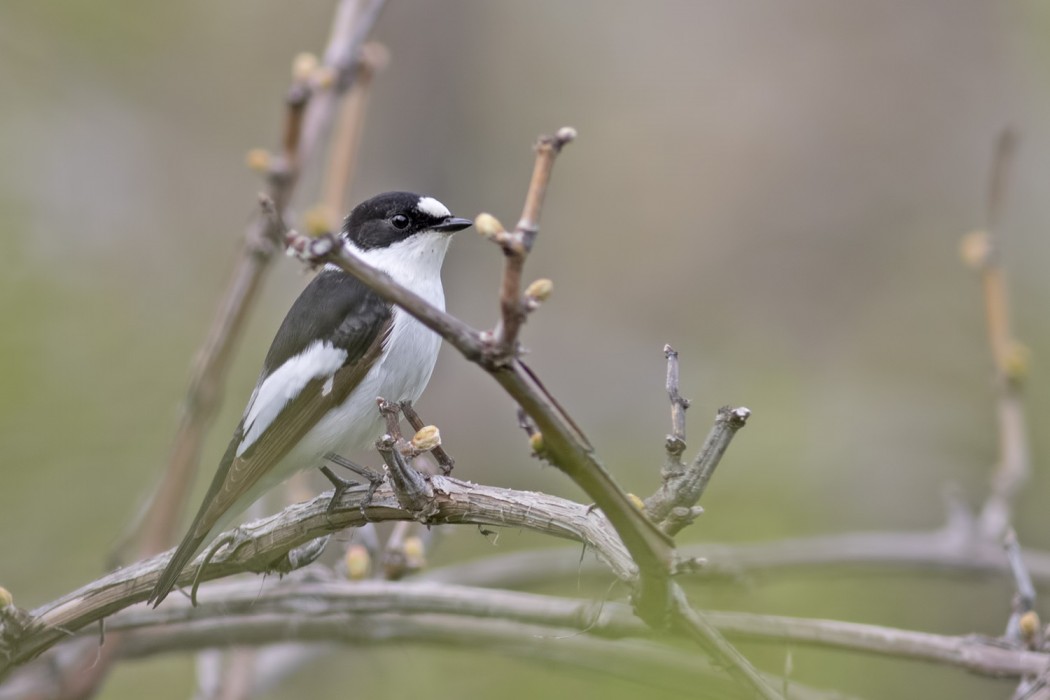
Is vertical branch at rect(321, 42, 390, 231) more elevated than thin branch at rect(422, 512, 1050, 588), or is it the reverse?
vertical branch at rect(321, 42, 390, 231)

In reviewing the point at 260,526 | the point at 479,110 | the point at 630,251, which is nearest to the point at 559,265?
the point at 630,251

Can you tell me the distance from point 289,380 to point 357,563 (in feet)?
2.06

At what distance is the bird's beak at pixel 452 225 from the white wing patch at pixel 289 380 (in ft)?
2.03

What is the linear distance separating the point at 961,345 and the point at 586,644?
5.03m

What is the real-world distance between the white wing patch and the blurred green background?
0.95 m

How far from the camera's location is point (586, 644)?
3023mm

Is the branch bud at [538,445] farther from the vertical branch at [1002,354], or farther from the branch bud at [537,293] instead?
the vertical branch at [1002,354]

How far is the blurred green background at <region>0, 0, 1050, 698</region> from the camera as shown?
4812mm

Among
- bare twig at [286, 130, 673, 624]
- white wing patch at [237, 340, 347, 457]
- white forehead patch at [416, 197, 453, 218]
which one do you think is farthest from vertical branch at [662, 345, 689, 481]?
white forehead patch at [416, 197, 453, 218]

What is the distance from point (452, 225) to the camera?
Answer: 364 cm

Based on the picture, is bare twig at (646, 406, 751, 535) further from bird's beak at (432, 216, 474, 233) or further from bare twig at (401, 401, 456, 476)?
bird's beak at (432, 216, 474, 233)

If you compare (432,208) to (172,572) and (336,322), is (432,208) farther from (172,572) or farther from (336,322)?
(172,572)

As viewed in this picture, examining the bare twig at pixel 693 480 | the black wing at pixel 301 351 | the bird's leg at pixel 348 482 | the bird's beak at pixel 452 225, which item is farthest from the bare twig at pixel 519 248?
the bird's beak at pixel 452 225

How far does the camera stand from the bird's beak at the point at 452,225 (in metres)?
3.60
